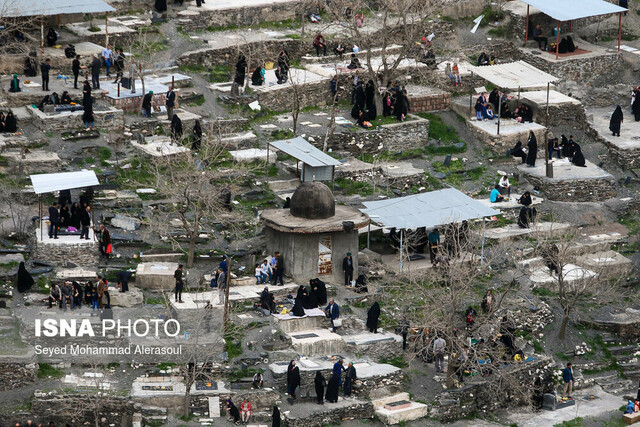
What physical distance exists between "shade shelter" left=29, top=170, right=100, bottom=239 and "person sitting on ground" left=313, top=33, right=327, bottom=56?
14655mm

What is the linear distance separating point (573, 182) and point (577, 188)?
0.25 metres

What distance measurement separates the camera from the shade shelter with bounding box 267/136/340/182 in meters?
50.5

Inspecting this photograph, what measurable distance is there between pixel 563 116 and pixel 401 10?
23.2ft

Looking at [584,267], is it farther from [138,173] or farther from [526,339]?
[138,173]

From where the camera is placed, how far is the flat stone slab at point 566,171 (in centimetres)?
5481

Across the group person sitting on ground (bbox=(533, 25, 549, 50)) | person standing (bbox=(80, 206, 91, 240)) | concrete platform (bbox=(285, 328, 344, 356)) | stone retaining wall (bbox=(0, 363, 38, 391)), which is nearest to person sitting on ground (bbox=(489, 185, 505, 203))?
concrete platform (bbox=(285, 328, 344, 356))

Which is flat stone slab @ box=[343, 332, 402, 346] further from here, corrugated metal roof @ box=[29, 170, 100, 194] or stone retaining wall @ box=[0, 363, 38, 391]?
corrugated metal roof @ box=[29, 170, 100, 194]

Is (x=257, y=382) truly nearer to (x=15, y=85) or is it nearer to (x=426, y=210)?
(x=426, y=210)

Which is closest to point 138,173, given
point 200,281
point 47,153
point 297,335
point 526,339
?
point 47,153

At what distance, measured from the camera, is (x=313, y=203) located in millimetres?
47188

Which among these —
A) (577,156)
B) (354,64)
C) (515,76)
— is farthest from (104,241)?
(577,156)

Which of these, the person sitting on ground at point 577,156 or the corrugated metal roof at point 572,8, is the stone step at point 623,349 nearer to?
the person sitting on ground at point 577,156

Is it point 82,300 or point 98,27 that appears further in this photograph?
point 98,27

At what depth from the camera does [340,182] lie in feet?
174
